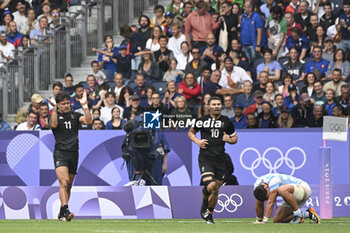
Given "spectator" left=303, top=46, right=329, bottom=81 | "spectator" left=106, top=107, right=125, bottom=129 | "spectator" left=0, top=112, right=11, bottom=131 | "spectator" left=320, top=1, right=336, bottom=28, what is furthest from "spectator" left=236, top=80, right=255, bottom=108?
"spectator" left=0, top=112, right=11, bottom=131

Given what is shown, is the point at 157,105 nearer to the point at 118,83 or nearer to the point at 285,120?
the point at 118,83

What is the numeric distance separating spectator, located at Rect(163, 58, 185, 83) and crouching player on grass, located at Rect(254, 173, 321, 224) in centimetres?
752

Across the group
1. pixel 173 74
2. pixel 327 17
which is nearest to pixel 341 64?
pixel 327 17

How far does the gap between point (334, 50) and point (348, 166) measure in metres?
3.68

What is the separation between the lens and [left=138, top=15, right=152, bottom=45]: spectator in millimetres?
25297

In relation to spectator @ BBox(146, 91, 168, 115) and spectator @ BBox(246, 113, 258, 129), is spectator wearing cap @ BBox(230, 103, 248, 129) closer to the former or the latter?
spectator @ BBox(246, 113, 258, 129)

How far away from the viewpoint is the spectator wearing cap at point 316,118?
21344mm

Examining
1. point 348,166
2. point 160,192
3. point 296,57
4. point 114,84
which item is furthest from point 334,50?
point 160,192

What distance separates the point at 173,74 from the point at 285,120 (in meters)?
3.57

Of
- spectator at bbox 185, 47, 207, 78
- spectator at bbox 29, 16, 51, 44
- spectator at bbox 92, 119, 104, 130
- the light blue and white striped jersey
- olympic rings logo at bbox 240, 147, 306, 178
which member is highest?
spectator at bbox 29, 16, 51, 44

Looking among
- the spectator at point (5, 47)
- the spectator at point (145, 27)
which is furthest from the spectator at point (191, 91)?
the spectator at point (5, 47)

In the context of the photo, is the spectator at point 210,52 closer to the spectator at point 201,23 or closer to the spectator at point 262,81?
the spectator at point 201,23

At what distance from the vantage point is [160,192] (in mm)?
18688

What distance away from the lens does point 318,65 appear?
23078 millimetres
